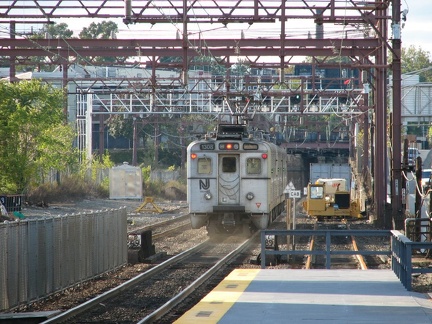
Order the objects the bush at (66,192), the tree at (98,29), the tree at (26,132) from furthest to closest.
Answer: the tree at (98,29), the bush at (66,192), the tree at (26,132)

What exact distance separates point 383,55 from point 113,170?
22011 mm

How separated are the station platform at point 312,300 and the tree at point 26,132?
2671 centimetres

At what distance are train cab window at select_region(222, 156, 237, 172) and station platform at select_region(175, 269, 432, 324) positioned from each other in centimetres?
1115

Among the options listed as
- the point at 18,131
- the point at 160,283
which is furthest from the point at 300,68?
the point at 160,283

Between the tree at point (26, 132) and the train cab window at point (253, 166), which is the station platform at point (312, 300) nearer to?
the train cab window at point (253, 166)

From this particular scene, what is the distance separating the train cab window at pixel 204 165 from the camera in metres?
27.5

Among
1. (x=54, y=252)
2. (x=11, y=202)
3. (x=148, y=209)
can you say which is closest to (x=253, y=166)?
(x=54, y=252)

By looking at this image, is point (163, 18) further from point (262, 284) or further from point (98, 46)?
point (262, 284)

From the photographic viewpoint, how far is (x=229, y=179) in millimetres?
27547

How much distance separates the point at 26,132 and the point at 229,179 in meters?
18.6

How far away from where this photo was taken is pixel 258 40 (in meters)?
34.0

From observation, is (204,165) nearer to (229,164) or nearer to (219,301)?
(229,164)

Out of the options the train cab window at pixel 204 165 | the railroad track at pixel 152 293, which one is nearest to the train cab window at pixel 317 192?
the train cab window at pixel 204 165

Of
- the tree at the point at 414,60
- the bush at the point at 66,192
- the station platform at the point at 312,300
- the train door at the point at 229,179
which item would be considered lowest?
the station platform at the point at 312,300
